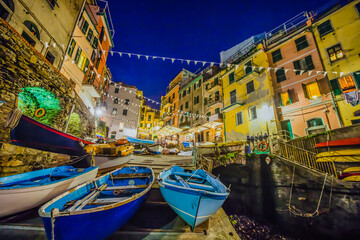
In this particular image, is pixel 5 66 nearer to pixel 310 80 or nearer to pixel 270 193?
pixel 270 193

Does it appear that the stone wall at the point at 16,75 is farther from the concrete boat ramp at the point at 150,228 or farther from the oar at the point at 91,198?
the oar at the point at 91,198

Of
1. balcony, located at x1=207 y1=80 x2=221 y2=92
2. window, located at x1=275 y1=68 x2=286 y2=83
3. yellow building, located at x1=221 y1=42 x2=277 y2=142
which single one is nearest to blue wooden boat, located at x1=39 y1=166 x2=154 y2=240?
yellow building, located at x1=221 y1=42 x2=277 y2=142

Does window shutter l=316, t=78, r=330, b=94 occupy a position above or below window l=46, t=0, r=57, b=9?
below

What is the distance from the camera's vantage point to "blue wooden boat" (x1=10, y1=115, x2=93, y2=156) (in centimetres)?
578

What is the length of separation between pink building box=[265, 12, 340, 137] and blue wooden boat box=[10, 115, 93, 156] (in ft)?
54.4

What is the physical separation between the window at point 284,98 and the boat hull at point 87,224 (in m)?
15.9

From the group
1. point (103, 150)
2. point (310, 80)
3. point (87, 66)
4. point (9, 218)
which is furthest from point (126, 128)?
point (310, 80)

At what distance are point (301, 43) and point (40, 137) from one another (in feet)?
72.8

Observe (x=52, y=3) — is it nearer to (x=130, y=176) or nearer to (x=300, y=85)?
(x=130, y=176)

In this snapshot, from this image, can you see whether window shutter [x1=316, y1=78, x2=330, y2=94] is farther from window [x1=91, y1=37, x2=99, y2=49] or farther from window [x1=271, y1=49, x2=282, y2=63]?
window [x1=91, y1=37, x2=99, y2=49]

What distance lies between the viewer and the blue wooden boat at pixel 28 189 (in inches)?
137

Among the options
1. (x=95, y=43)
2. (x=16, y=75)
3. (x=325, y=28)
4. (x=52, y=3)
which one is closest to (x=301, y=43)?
(x=325, y=28)

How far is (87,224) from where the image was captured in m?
2.52

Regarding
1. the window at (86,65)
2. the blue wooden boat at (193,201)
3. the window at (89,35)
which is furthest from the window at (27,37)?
the blue wooden boat at (193,201)
